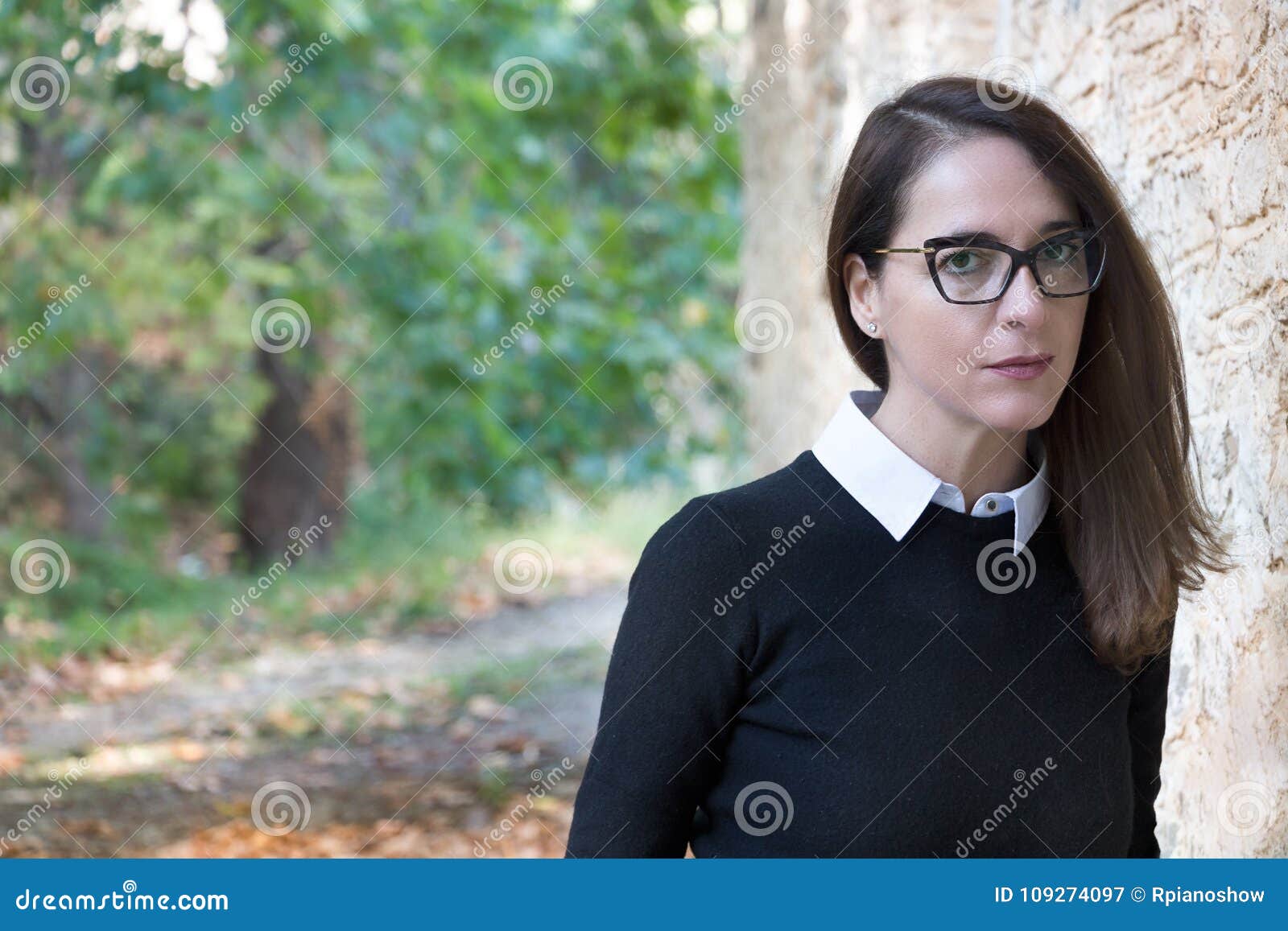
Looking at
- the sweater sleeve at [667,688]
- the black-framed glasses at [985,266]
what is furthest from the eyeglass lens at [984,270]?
the sweater sleeve at [667,688]

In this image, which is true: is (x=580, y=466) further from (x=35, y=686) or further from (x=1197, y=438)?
(x=1197, y=438)

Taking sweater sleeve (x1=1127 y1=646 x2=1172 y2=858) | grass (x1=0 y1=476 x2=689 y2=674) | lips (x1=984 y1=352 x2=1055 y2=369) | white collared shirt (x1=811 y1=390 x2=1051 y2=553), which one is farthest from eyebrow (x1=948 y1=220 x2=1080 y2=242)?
grass (x1=0 y1=476 x2=689 y2=674)

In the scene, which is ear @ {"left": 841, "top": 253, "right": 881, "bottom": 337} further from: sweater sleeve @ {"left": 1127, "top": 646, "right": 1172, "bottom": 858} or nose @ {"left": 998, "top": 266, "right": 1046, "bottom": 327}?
sweater sleeve @ {"left": 1127, "top": 646, "right": 1172, "bottom": 858}

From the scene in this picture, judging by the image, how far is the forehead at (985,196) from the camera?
1701 millimetres

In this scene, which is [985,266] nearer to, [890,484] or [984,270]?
[984,270]

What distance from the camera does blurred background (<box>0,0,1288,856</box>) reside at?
7.28 feet

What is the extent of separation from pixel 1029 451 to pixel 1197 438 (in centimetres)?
50

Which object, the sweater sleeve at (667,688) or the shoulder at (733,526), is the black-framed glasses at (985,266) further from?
the sweater sleeve at (667,688)

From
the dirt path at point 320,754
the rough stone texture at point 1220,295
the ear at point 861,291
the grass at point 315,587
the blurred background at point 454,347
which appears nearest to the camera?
the ear at point 861,291

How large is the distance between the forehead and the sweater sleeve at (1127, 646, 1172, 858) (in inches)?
25.4

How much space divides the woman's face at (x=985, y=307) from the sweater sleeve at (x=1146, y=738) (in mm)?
444

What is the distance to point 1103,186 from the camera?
1787 millimetres

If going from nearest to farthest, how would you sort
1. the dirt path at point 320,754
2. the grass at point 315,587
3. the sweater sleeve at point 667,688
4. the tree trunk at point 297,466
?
the sweater sleeve at point 667,688 → the dirt path at point 320,754 → the grass at point 315,587 → the tree trunk at point 297,466

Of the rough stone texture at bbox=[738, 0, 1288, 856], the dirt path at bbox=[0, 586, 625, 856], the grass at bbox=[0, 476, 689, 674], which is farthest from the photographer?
the grass at bbox=[0, 476, 689, 674]
